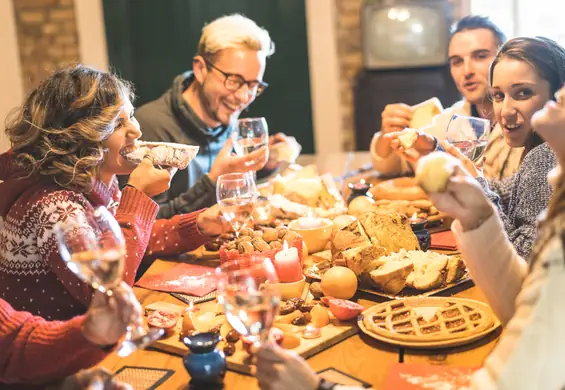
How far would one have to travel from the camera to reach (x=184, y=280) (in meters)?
1.88

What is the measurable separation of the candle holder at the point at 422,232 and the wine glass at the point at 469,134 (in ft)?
0.80

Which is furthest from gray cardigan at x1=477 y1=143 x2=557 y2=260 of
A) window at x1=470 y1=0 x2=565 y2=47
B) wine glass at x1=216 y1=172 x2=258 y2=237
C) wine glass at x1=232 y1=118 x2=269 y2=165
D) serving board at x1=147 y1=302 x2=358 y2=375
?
window at x1=470 y1=0 x2=565 y2=47

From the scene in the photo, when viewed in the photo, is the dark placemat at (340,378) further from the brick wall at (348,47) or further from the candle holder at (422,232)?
the brick wall at (348,47)

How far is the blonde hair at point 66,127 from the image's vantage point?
5.25ft

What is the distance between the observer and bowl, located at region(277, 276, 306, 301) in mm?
1620

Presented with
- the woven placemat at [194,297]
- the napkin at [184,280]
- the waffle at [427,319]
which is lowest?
the napkin at [184,280]

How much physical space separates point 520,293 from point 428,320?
365 mm

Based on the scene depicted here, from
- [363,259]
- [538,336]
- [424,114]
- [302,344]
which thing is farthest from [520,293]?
[424,114]

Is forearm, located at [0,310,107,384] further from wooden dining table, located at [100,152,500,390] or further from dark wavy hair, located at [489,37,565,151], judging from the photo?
dark wavy hair, located at [489,37,565,151]

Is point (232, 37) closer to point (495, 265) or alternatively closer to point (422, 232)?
point (422, 232)

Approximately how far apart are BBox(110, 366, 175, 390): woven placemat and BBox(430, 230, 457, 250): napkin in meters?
0.98

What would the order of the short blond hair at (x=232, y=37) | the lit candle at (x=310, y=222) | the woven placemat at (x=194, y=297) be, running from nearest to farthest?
1. the woven placemat at (x=194, y=297)
2. the lit candle at (x=310, y=222)
3. the short blond hair at (x=232, y=37)

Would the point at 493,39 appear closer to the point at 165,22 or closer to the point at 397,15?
the point at 397,15

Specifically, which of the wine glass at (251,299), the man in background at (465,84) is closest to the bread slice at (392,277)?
the wine glass at (251,299)
